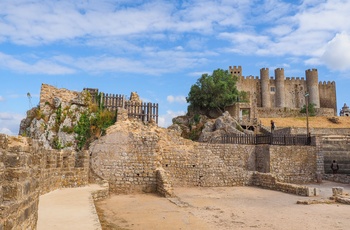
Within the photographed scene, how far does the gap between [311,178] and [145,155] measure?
13771 millimetres

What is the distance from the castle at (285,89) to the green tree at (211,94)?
18320mm

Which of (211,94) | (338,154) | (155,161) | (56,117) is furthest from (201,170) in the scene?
(211,94)

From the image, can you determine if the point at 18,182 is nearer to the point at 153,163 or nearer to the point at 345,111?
the point at 153,163

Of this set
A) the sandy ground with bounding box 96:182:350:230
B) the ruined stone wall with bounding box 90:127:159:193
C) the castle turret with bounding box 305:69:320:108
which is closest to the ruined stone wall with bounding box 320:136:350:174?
the sandy ground with bounding box 96:182:350:230

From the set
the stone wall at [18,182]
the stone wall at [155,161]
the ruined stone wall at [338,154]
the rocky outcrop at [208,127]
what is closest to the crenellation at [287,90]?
the rocky outcrop at [208,127]

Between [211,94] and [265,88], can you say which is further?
[265,88]

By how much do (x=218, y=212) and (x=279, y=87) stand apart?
2398 inches

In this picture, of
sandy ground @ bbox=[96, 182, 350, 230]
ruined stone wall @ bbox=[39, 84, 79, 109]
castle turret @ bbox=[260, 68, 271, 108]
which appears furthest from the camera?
castle turret @ bbox=[260, 68, 271, 108]

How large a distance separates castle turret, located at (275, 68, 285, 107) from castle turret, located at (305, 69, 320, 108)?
6.95 meters

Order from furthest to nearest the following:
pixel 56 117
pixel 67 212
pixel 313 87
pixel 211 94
Answer: pixel 313 87, pixel 211 94, pixel 56 117, pixel 67 212

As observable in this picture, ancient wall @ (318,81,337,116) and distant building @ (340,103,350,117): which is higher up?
ancient wall @ (318,81,337,116)

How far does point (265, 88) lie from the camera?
217 ft

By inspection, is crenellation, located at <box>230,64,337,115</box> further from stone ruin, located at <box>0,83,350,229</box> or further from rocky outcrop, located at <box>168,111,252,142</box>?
stone ruin, located at <box>0,83,350,229</box>

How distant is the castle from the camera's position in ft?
216
